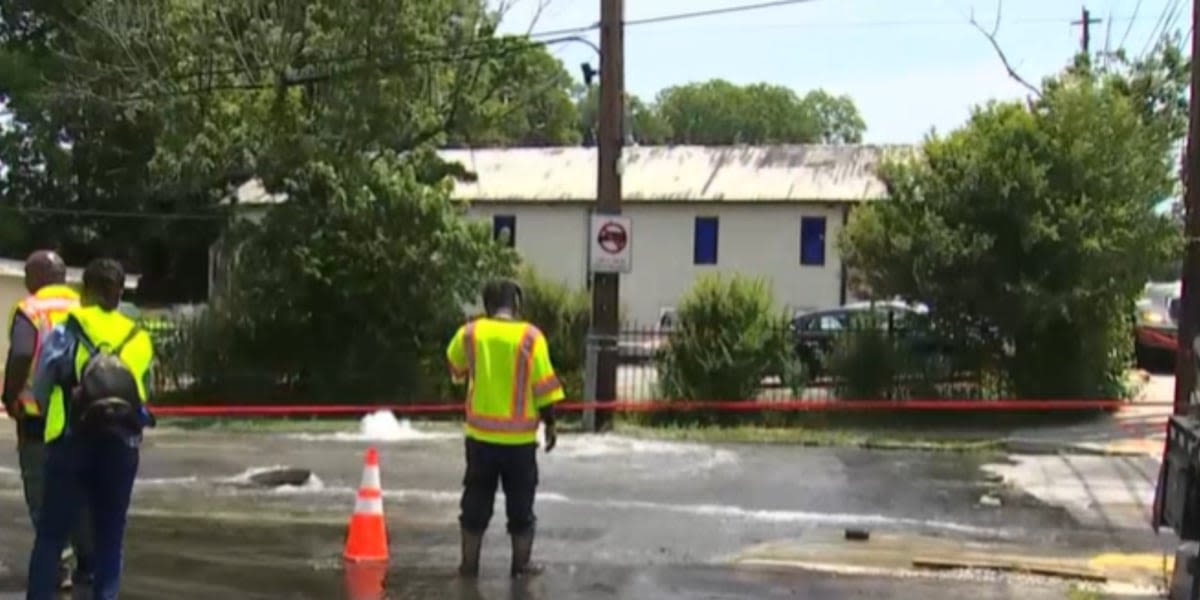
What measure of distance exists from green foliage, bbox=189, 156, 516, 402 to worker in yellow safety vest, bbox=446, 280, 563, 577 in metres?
15.7

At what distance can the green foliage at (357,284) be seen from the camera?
79.6ft

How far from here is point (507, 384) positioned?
27.5ft

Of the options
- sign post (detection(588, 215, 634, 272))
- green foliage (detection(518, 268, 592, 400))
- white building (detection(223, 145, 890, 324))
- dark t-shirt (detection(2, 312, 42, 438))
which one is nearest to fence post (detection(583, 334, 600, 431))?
sign post (detection(588, 215, 634, 272))

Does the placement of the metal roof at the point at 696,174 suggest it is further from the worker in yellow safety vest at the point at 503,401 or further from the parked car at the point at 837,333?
the worker in yellow safety vest at the point at 503,401

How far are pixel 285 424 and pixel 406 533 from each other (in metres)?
11.4

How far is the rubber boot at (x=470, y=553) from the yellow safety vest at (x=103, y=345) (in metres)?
2.31

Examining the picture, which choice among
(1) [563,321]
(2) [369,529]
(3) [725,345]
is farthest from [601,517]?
(1) [563,321]

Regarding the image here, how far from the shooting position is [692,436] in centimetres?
1897

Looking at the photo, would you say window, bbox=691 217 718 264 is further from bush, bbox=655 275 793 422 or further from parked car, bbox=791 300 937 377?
bush, bbox=655 275 793 422

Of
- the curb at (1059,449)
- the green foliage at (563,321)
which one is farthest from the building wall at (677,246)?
the curb at (1059,449)

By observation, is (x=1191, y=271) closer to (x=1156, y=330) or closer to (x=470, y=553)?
(x=470, y=553)

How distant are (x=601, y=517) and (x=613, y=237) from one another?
7.98 metres

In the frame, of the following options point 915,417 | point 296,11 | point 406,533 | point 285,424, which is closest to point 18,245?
point 296,11

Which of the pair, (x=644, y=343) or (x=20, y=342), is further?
(x=644, y=343)
